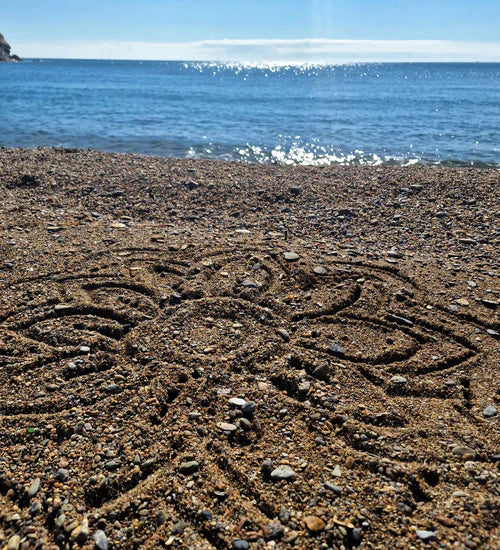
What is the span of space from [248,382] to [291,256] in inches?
112

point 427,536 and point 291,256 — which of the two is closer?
point 427,536

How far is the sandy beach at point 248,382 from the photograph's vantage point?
3.05 meters

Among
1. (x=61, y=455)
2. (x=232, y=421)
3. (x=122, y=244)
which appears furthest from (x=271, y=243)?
(x=61, y=455)

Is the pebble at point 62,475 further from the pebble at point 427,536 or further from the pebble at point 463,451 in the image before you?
the pebble at point 463,451

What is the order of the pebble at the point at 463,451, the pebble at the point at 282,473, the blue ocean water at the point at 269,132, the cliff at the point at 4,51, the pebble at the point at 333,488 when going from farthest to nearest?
the cliff at the point at 4,51
the blue ocean water at the point at 269,132
the pebble at the point at 463,451
the pebble at the point at 282,473
the pebble at the point at 333,488

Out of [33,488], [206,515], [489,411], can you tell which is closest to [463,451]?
[489,411]

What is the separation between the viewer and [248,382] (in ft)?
13.9

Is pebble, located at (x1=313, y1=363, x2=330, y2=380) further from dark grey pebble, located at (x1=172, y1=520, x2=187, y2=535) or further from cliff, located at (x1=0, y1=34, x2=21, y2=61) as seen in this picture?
cliff, located at (x1=0, y1=34, x2=21, y2=61)

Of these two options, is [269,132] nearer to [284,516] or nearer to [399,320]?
[399,320]

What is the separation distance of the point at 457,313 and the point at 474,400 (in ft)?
5.11

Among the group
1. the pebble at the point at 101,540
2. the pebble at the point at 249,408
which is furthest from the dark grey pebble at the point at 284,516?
the pebble at the point at 101,540

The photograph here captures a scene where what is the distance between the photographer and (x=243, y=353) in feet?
15.2

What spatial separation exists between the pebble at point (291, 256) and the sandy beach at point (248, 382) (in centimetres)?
7

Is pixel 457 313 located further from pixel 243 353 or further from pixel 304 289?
pixel 243 353
